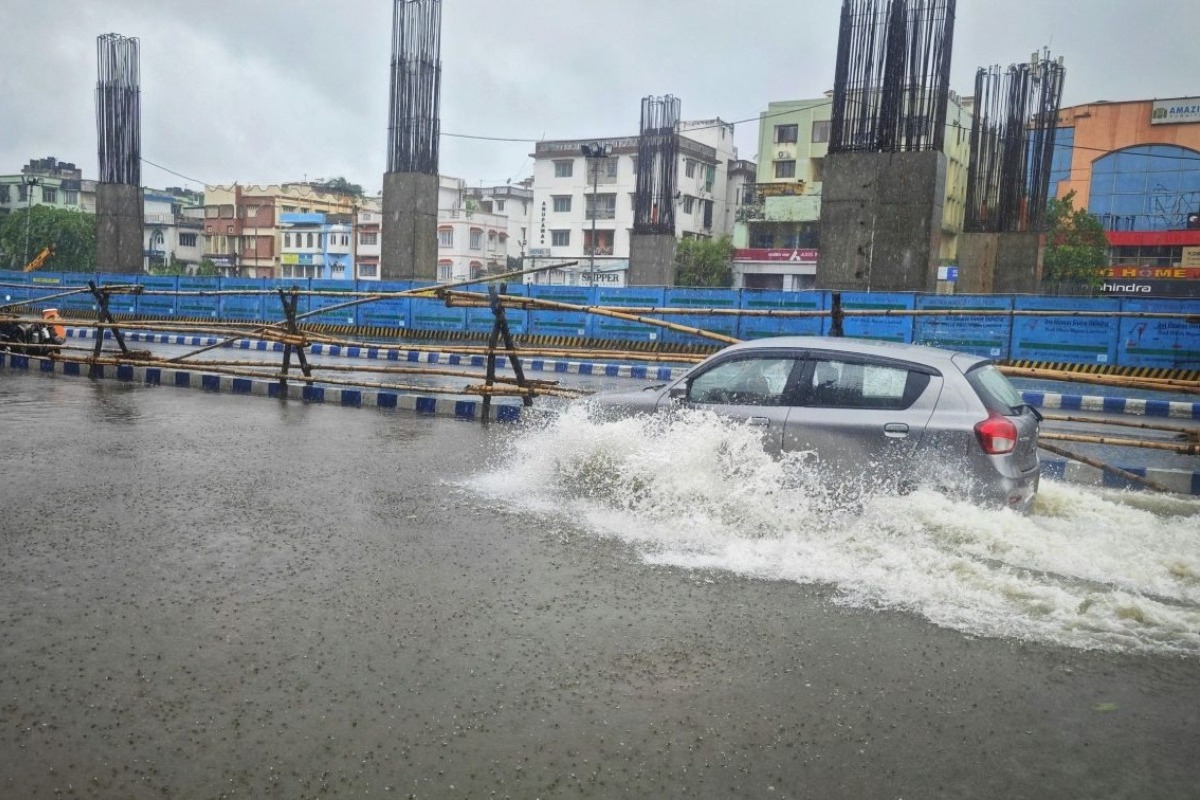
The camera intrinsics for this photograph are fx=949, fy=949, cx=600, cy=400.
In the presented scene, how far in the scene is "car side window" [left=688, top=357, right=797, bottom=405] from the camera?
7.07 meters

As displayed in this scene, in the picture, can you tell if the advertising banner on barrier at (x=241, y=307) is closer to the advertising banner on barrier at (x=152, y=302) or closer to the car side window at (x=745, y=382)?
the advertising banner on barrier at (x=152, y=302)

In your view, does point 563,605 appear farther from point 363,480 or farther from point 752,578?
point 363,480

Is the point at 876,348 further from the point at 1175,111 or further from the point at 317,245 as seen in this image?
the point at 317,245

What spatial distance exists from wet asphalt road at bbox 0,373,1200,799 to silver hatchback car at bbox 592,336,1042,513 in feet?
5.07

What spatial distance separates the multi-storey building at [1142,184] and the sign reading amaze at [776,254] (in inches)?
608

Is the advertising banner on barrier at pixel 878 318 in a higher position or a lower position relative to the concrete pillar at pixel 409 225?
lower

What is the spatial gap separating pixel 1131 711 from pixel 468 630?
286 cm

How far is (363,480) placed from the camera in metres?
8.09

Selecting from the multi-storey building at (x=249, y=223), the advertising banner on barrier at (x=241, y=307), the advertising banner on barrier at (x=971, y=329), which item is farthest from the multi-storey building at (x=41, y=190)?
the advertising banner on barrier at (x=971, y=329)

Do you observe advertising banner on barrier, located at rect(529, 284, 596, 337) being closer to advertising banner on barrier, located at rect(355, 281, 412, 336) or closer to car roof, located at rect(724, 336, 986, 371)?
advertising banner on barrier, located at rect(355, 281, 412, 336)

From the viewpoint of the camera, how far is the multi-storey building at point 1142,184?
51.5 meters

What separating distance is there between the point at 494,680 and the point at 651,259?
30.5 metres

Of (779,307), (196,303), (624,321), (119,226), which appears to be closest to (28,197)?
(119,226)

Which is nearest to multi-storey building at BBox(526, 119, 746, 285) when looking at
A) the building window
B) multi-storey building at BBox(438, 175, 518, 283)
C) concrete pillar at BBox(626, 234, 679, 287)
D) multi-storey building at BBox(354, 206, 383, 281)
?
the building window
